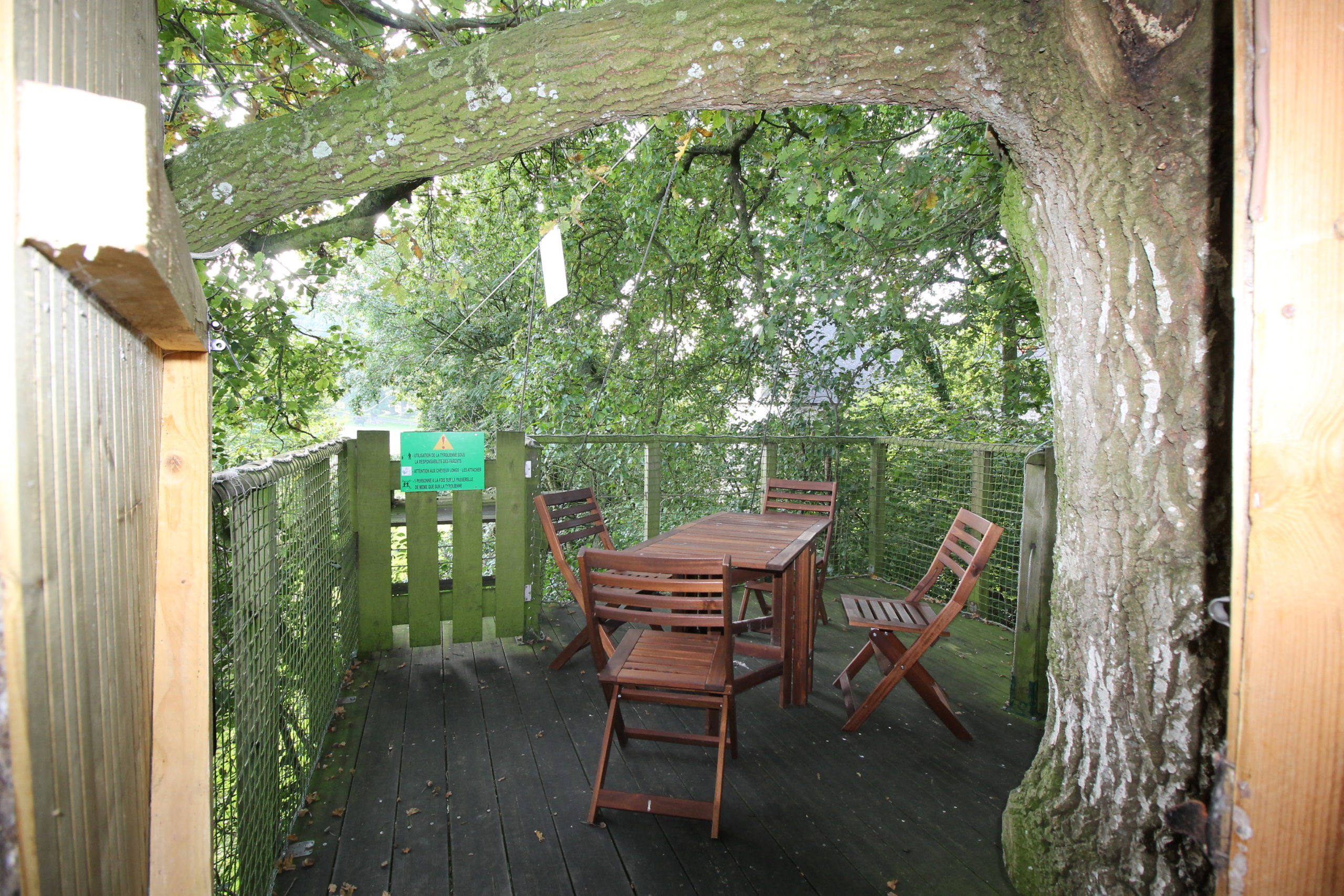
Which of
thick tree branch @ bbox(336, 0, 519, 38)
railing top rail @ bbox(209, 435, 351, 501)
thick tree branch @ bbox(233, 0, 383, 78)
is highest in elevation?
thick tree branch @ bbox(336, 0, 519, 38)

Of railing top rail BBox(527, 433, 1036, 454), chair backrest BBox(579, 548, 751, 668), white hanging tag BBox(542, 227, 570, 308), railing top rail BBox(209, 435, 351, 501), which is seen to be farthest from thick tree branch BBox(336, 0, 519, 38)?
railing top rail BBox(527, 433, 1036, 454)

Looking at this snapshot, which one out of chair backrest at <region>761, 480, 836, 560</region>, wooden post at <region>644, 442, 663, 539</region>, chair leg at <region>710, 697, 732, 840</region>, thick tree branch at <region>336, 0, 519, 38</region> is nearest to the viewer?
chair leg at <region>710, 697, 732, 840</region>

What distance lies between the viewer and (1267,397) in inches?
29.6

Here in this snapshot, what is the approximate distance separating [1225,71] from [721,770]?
2259mm

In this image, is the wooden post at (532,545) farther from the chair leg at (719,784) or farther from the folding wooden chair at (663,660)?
the chair leg at (719,784)

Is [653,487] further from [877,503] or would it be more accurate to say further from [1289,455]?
[1289,455]

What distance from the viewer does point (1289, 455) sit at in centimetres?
75

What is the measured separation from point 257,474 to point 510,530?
2105 millimetres

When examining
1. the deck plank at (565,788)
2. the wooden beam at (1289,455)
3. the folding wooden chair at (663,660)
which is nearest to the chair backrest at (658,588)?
the folding wooden chair at (663,660)

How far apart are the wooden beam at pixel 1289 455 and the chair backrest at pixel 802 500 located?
3.34 meters

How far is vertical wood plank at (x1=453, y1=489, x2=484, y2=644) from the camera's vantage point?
11.9ft

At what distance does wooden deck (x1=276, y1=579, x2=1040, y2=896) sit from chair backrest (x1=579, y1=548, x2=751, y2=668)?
1.93ft

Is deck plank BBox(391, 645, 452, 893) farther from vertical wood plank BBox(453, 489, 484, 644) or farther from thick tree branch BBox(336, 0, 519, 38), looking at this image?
thick tree branch BBox(336, 0, 519, 38)

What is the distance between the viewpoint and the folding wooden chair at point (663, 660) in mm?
2062
